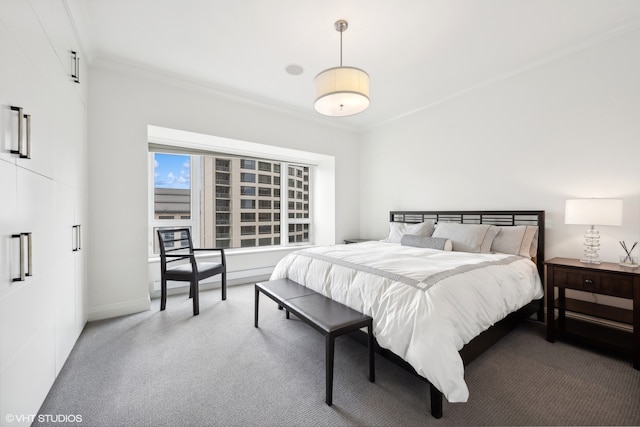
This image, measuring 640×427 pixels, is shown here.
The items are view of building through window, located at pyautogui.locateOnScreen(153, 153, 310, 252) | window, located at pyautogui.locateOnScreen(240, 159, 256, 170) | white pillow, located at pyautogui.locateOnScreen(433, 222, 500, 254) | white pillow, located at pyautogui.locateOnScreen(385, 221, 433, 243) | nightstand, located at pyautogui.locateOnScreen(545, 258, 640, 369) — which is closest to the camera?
nightstand, located at pyautogui.locateOnScreen(545, 258, 640, 369)

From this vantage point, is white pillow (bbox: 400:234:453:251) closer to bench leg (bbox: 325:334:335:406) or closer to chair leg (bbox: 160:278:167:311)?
bench leg (bbox: 325:334:335:406)

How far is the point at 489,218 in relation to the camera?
3248 millimetres

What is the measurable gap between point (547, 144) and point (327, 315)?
2920 mm

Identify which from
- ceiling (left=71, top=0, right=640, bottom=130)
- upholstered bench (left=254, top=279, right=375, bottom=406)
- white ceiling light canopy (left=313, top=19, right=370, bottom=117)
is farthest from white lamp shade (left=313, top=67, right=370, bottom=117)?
upholstered bench (left=254, top=279, right=375, bottom=406)

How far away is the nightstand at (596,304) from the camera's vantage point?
1.94 metres

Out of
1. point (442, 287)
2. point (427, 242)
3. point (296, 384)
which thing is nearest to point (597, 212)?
point (427, 242)

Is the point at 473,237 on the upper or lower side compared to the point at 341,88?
lower

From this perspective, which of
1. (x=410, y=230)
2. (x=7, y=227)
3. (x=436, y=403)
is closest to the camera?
(x=7, y=227)

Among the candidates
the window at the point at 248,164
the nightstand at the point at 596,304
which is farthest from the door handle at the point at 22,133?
the nightstand at the point at 596,304

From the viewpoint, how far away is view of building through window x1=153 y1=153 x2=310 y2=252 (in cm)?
389

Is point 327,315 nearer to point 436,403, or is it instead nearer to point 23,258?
point 436,403

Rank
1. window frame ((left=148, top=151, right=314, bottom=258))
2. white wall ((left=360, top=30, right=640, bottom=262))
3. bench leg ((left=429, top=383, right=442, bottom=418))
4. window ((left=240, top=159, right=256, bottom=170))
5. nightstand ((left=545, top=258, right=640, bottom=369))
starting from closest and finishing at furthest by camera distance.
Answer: bench leg ((left=429, top=383, right=442, bottom=418)), nightstand ((left=545, top=258, right=640, bottom=369)), white wall ((left=360, top=30, right=640, bottom=262)), window frame ((left=148, top=151, right=314, bottom=258)), window ((left=240, top=159, right=256, bottom=170))

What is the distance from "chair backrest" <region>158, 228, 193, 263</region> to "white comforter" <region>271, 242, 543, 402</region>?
5.32 feet

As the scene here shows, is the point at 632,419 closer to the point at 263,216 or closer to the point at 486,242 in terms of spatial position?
the point at 486,242
